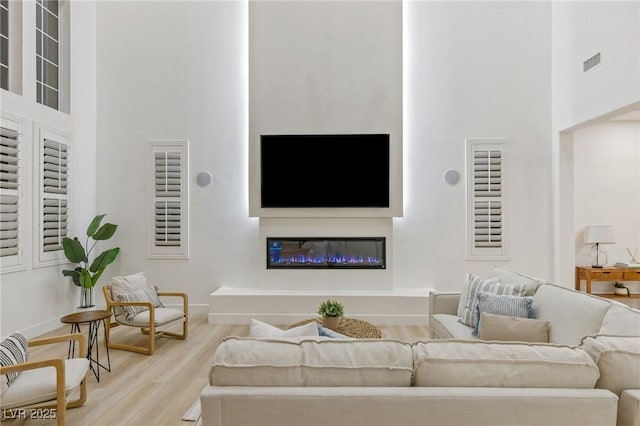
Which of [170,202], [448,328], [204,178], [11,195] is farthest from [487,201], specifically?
[11,195]

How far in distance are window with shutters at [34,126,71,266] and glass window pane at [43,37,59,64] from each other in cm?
102

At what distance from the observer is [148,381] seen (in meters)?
3.55

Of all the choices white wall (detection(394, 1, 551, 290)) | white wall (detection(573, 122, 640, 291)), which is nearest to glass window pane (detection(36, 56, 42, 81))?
white wall (detection(394, 1, 551, 290))

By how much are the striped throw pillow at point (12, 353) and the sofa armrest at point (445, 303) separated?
11.1 ft

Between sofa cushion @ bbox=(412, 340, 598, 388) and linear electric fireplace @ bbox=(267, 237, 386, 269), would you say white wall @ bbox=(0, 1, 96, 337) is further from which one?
sofa cushion @ bbox=(412, 340, 598, 388)

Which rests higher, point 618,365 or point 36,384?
point 618,365

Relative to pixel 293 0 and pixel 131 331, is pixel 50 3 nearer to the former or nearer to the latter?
pixel 293 0

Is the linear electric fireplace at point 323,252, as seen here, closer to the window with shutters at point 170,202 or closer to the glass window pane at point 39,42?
the window with shutters at point 170,202

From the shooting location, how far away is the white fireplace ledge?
5488mm

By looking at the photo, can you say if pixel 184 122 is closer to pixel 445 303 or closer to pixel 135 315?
pixel 135 315

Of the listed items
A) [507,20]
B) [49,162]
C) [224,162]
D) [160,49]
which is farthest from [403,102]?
[49,162]

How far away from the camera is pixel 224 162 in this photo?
6.12 metres

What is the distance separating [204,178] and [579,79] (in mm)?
5252

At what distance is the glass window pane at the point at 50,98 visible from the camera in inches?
210
